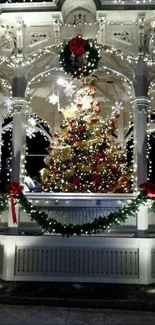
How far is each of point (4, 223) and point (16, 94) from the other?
3.06 metres

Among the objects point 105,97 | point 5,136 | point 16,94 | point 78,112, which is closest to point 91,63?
point 16,94

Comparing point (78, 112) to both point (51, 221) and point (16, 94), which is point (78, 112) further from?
point (51, 221)

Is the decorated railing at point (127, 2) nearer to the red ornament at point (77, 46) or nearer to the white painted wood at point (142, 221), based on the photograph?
the red ornament at point (77, 46)

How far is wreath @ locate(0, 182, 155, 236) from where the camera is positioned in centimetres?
677

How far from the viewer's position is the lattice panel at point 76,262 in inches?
271

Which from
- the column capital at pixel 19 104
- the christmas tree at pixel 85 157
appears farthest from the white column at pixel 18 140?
the christmas tree at pixel 85 157

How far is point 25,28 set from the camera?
805 cm

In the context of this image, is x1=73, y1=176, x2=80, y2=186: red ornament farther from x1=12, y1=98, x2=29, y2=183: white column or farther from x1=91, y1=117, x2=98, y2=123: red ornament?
x1=91, y1=117, x2=98, y2=123: red ornament

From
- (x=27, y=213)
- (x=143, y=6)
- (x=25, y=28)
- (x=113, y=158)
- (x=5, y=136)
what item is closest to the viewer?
(x=27, y=213)

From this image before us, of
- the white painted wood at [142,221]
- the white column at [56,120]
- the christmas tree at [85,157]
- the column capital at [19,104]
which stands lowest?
the white painted wood at [142,221]

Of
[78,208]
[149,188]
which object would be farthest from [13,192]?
[149,188]

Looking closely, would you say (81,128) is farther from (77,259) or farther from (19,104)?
(77,259)

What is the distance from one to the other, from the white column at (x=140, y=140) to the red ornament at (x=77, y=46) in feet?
5.13

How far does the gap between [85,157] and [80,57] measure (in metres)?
2.91
